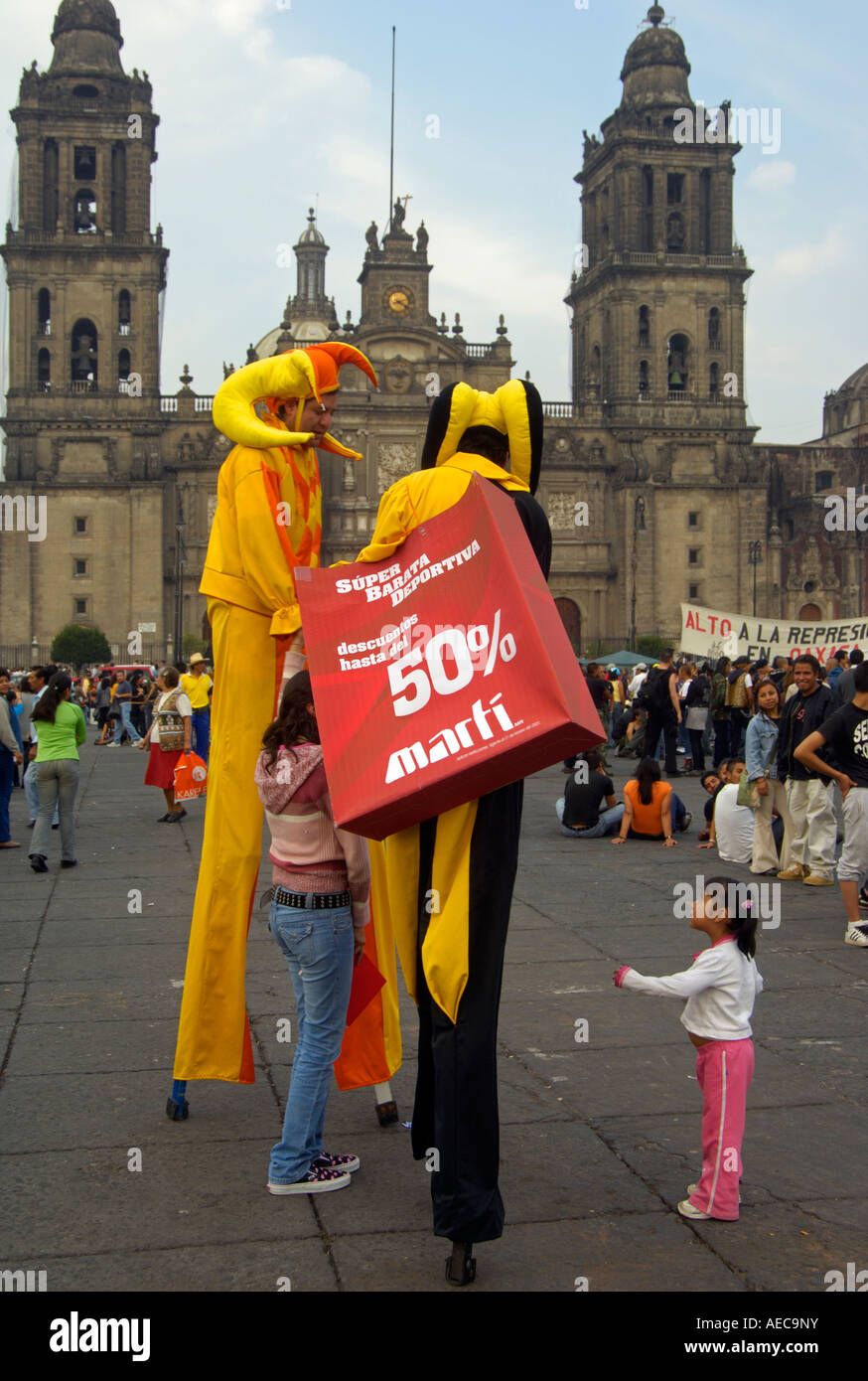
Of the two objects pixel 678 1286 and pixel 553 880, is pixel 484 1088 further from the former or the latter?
pixel 553 880

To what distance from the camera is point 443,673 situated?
326 cm

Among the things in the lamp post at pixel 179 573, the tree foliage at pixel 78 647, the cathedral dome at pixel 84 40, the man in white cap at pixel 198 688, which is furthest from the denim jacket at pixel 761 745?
the cathedral dome at pixel 84 40

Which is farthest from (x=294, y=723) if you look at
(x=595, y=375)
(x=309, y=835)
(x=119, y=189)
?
(x=595, y=375)

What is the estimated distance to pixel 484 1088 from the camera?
128 inches

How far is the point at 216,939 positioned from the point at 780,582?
58.1m

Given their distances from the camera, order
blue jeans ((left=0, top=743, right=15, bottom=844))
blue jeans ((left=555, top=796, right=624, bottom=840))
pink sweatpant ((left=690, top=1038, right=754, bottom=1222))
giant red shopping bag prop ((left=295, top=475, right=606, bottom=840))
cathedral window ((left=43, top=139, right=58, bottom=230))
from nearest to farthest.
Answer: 1. giant red shopping bag prop ((left=295, top=475, right=606, bottom=840))
2. pink sweatpant ((left=690, top=1038, right=754, bottom=1222))
3. blue jeans ((left=0, top=743, right=15, bottom=844))
4. blue jeans ((left=555, top=796, right=624, bottom=840))
5. cathedral window ((left=43, top=139, right=58, bottom=230))

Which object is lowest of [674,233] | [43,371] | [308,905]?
[308,905]

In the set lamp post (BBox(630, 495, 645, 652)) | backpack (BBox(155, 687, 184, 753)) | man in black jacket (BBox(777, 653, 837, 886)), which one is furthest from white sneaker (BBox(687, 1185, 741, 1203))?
lamp post (BBox(630, 495, 645, 652))

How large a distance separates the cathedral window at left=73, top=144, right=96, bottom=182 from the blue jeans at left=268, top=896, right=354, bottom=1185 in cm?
5790

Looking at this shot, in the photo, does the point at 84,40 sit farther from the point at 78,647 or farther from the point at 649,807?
the point at 649,807

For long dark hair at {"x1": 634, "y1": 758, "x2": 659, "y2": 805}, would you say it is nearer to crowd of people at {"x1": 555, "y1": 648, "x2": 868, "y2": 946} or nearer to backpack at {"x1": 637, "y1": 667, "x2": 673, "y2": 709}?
crowd of people at {"x1": 555, "y1": 648, "x2": 868, "y2": 946}

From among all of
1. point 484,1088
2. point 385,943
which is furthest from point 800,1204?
point 385,943

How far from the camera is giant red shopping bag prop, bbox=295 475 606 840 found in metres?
3.07

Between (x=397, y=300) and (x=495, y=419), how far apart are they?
185 feet
